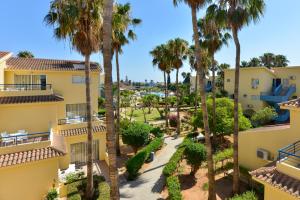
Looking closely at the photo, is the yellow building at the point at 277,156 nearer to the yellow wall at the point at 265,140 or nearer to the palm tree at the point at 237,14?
the yellow wall at the point at 265,140

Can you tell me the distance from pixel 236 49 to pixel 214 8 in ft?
11.0

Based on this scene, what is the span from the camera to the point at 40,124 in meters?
19.3

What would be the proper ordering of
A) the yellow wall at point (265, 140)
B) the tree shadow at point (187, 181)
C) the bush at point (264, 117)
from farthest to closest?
1. the bush at point (264, 117)
2. the tree shadow at point (187, 181)
3. the yellow wall at point (265, 140)

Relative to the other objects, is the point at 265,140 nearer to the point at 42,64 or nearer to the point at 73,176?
the point at 73,176

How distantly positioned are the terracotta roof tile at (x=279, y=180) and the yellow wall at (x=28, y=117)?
1686cm

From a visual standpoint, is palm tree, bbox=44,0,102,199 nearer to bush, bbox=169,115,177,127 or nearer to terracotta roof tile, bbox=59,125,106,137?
terracotta roof tile, bbox=59,125,106,137

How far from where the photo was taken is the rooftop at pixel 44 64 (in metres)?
22.6

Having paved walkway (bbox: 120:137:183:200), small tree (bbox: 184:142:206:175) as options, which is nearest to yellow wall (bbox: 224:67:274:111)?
paved walkway (bbox: 120:137:183:200)

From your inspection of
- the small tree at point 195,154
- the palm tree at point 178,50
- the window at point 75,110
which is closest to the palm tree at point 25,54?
the window at point 75,110

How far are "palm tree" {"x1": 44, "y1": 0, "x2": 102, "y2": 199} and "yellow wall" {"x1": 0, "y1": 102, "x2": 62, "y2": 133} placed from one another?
22.5 ft

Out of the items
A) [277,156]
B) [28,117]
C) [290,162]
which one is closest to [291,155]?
[290,162]

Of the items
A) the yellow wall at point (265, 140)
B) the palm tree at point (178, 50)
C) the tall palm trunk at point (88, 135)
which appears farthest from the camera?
the palm tree at point (178, 50)

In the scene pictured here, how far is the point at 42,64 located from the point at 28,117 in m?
7.90

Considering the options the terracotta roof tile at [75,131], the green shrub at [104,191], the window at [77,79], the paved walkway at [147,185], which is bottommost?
the paved walkway at [147,185]
